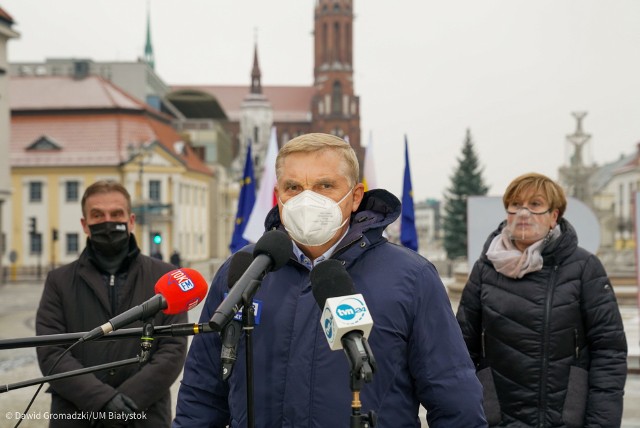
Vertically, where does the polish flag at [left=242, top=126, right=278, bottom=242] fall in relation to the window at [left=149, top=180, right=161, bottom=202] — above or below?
below

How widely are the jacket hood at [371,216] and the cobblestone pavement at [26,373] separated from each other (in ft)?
3.38

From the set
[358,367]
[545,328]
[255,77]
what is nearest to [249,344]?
[358,367]

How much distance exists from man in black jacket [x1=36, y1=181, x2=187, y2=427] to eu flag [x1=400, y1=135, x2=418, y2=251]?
13387 mm

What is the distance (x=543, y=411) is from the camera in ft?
13.1

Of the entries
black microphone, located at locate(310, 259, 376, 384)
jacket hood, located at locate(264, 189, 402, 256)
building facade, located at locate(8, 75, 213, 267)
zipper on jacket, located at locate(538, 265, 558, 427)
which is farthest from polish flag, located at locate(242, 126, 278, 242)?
building facade, located at locate(8, 75, 213, 267)

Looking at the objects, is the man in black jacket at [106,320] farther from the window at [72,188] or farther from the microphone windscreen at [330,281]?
the window at [72,188]

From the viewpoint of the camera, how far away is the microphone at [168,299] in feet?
7.65

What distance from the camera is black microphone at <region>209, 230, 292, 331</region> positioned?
2193 millimetres

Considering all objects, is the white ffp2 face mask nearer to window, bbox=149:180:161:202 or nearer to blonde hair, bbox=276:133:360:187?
blonde hair, bbox=276:133:360:187

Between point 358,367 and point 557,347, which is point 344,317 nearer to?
point 358,367

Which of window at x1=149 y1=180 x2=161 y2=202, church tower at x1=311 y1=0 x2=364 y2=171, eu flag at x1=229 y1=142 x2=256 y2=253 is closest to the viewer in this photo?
eu flag at x1=229 y1=142 x2=256 y2=253

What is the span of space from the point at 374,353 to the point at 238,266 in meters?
0.51

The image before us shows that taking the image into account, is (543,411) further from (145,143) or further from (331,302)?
(145,143)

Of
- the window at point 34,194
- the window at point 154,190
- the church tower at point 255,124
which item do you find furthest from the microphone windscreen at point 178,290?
the church tower at point 255,124
